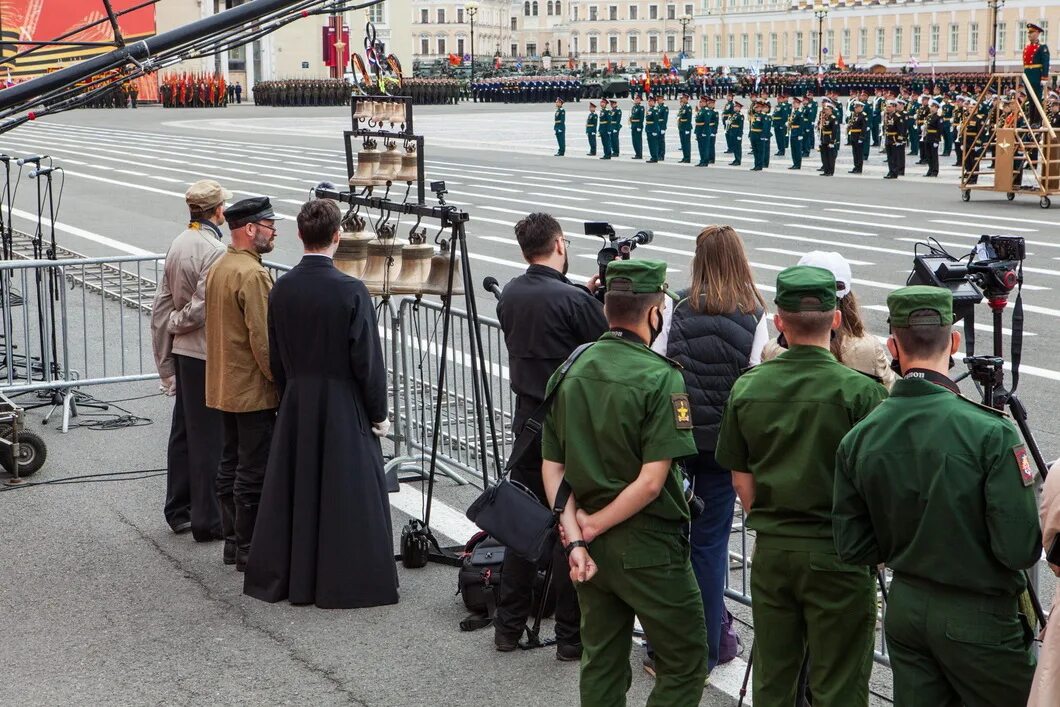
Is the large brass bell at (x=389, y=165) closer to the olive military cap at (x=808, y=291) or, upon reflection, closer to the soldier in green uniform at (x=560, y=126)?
the olive military cap at (x=808, y=291)

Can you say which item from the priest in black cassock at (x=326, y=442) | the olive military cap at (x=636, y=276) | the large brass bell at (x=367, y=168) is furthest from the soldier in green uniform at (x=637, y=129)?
the olive military cap at (x=636, y=276)

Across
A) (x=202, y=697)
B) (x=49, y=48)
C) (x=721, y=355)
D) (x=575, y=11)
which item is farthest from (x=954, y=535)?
(x=575, y=11)

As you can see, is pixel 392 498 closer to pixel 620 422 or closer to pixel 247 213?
pixel 247 213

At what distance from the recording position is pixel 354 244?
288 inches

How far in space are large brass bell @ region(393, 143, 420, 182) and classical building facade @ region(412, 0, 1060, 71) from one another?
115 ft

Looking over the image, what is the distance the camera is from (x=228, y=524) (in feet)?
22.3

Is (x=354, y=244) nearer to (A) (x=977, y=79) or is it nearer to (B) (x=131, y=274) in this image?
(B) (x=131, y=274)

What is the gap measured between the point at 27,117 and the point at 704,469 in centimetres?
318

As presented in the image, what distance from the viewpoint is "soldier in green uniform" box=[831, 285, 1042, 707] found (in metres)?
3.54

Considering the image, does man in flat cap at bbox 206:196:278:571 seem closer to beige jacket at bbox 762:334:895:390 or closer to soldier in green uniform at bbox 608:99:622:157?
beige jacket at bbox 762:334:895:390

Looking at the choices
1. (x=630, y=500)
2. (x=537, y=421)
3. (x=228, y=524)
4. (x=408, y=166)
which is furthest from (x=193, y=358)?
(x=630, y=500)

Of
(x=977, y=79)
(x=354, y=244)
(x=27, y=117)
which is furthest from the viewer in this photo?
(x=977, y=79)

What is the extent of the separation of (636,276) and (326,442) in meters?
2.25

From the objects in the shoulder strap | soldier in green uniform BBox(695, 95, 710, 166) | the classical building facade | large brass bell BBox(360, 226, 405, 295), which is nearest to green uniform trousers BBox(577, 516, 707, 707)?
the shoulder strap
